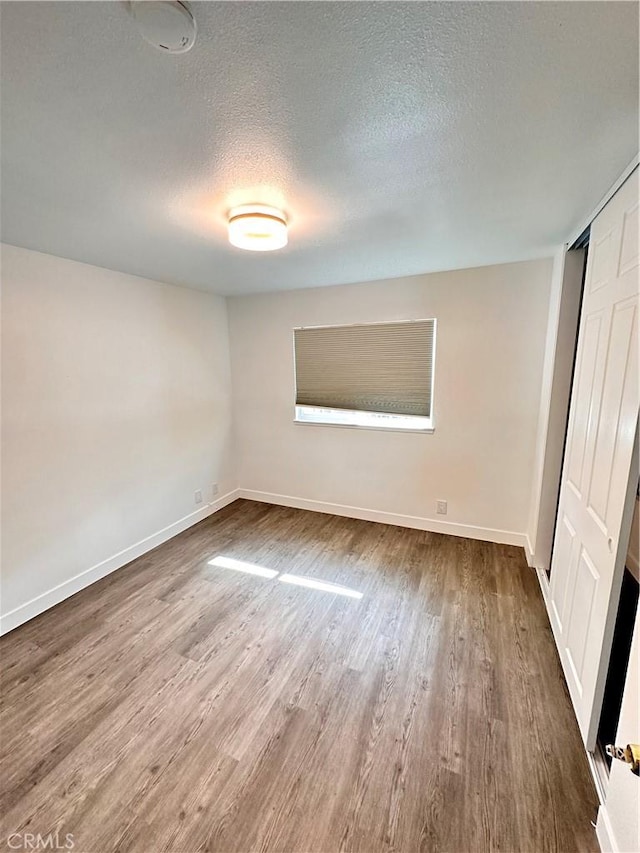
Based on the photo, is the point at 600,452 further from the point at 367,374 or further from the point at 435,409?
the point at 367,374

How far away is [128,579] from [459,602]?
2448 mm

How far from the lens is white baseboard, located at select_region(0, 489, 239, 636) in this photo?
7.24ft

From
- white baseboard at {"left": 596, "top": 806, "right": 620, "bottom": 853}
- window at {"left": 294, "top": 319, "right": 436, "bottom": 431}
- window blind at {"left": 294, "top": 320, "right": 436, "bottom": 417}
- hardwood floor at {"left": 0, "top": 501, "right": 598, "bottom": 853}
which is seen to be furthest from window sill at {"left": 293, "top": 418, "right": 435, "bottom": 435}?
white baseboard at {"left": 596, "top": 806, "right": 620, "bottom": 853}

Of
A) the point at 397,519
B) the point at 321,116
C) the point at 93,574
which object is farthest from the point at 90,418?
the point at 397,519

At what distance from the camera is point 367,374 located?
11.2ft

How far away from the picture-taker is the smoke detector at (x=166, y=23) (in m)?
0.70

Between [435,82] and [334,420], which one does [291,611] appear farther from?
[435,82]

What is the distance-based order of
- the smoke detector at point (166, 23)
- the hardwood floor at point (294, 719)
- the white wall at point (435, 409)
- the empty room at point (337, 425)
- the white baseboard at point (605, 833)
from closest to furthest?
the smoke detector at point (166, 23) → the empty room at point (337, 425) → the white baseboard at point (605, 833) → the hardwood floor at point (294, 719) → the white wall at point (435, 409)

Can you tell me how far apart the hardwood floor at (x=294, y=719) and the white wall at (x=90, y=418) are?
15.4 inches

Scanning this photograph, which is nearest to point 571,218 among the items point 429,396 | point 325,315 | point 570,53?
point 570,53

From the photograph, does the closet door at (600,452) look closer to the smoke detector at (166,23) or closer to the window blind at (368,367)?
the window blind at (368,367)

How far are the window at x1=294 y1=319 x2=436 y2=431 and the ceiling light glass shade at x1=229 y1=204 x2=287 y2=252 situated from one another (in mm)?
1728

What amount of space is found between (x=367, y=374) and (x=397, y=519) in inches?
57.7

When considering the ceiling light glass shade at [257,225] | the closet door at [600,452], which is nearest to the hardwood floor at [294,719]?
the closet door at [600,452]
